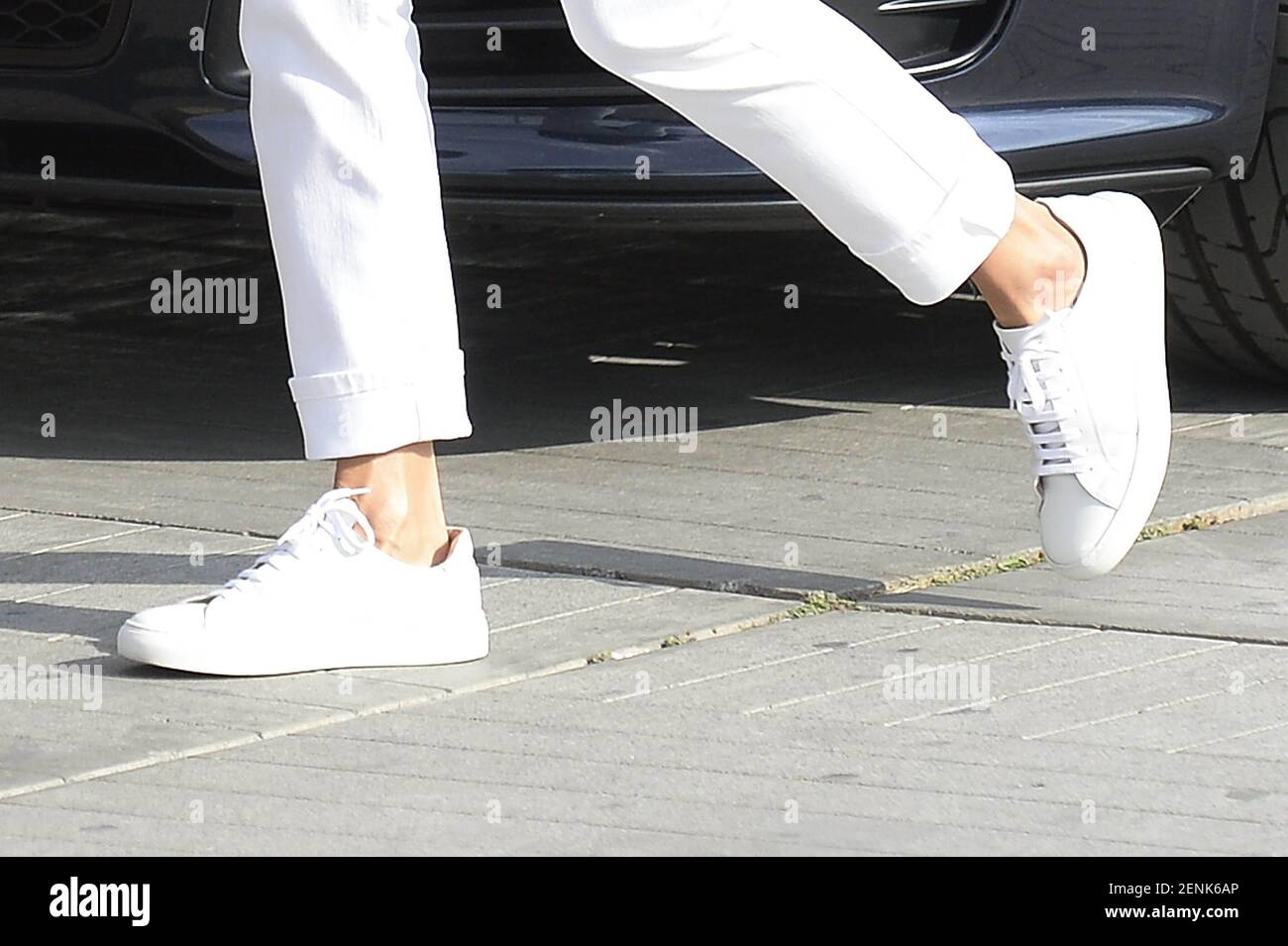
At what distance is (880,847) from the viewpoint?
215cm

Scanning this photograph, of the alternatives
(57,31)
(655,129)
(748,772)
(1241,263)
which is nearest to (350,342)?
(748,772)

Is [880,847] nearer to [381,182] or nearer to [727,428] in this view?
[381,182]

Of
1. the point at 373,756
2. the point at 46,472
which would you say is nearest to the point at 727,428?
the point at 46,472

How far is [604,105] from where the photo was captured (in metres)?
3.34

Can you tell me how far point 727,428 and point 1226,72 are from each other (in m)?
0.85

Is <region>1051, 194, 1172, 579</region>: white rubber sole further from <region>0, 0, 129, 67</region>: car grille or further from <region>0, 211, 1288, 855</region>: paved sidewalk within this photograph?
<region>0, 0, 129, 67</region>: car grille

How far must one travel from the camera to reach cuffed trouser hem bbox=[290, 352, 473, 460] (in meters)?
2.68

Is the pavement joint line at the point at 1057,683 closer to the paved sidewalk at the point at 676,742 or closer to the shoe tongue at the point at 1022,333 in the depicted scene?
the paved sidewalk at the point at 676,742

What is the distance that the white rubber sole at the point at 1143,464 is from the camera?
282 centimetres

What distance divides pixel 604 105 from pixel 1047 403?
0.82 meters

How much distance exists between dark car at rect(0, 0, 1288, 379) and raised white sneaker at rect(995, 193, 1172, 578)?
53cm

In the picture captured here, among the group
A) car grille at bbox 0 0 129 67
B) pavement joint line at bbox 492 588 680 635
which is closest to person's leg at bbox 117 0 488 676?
pavement joint line at bbox 492 588 680 635

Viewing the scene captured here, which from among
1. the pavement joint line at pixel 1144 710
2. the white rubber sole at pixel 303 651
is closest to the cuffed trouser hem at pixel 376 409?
the white rubber sole at pixel 303 651

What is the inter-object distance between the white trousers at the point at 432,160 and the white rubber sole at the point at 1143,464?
0.27 m
